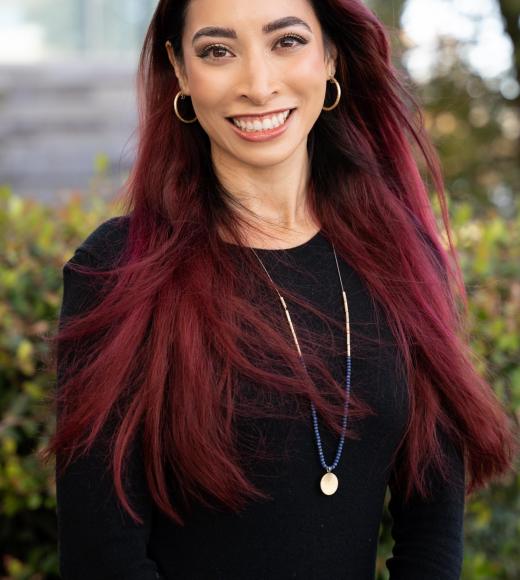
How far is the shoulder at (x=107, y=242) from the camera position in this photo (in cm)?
189

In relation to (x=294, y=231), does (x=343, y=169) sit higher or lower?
higher

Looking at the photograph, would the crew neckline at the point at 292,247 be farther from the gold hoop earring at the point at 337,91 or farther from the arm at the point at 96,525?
the arm at the point at 96,525

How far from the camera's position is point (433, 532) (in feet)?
6.84

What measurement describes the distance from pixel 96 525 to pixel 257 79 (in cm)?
94

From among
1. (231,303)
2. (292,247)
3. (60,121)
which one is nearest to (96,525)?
(231,303)

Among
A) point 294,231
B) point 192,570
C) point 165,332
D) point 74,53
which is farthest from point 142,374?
point 74,53

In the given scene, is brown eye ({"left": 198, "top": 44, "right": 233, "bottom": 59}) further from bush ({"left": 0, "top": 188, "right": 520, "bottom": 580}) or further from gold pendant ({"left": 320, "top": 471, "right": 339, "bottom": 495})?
bush ({"left": 0, "top": 188, "right": 520, "bottom": 580})

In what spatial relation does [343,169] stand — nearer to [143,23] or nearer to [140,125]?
[140,125]

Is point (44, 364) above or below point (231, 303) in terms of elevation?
below

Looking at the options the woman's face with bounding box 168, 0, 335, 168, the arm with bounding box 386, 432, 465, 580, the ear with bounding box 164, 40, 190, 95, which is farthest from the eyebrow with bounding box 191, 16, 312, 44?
the arm with bounding box 386, 432, 465, 580

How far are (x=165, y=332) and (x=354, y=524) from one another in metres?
0.57

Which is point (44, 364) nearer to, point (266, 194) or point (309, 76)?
point (266, 194)

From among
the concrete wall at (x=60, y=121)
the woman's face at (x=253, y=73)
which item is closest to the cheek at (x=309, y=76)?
the woman's face at (x=253, y=73)

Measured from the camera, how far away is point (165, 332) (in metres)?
1.85
